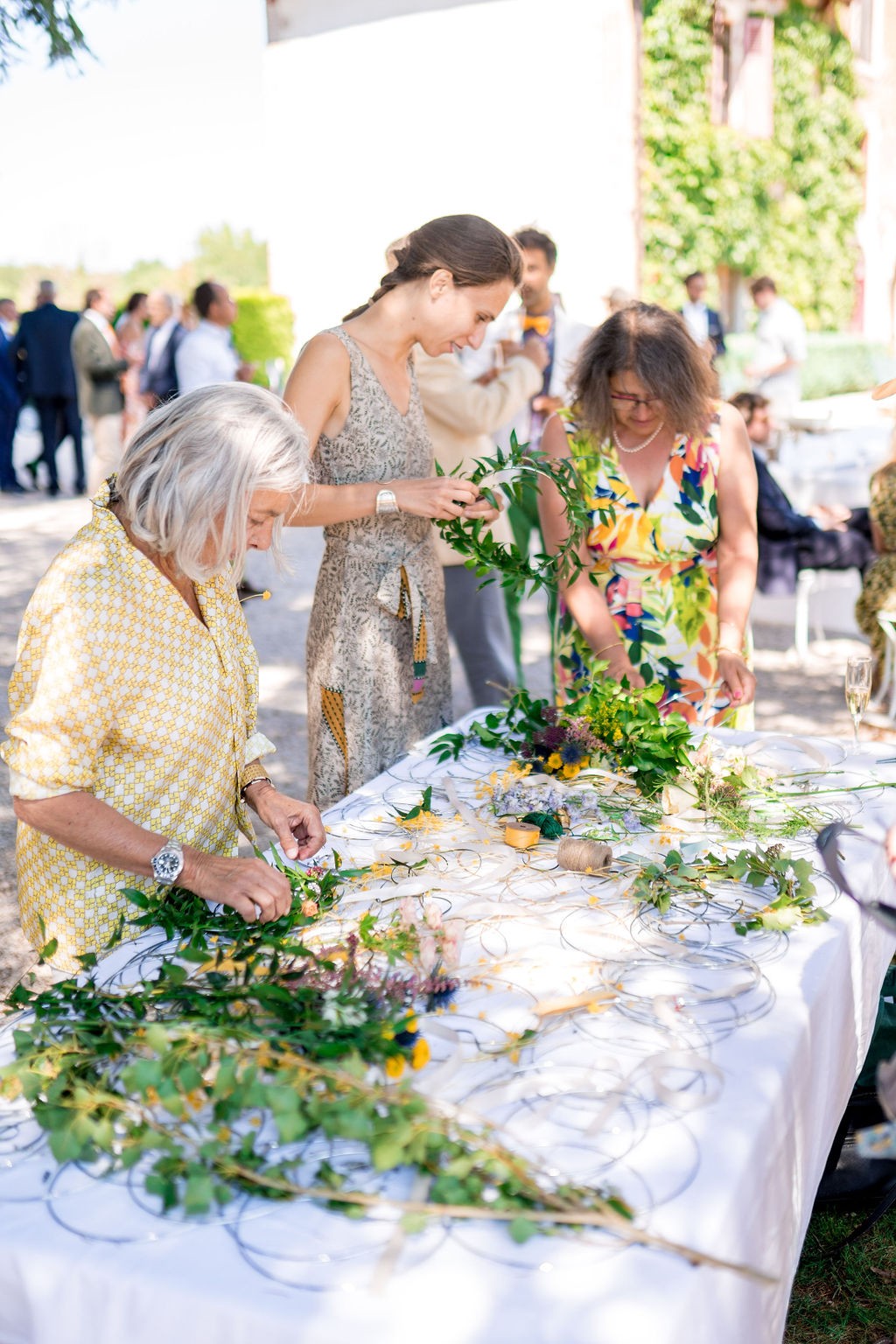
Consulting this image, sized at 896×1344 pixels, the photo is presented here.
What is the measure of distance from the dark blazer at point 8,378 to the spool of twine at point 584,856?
10123mm

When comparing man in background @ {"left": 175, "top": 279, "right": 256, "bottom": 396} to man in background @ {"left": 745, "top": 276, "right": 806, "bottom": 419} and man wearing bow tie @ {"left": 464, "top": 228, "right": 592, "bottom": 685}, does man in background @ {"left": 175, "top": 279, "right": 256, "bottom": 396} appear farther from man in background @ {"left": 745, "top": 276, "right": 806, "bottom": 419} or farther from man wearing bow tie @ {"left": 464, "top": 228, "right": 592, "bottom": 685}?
man in background @ {"left": 745, "top": 276, "right": 806, "bottom": 419}

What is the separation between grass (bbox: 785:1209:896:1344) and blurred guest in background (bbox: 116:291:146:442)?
1021 centimetres

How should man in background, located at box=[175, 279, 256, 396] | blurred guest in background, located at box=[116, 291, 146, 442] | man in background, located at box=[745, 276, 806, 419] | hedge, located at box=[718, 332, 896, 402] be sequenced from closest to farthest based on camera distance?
man in background, located at box=[175, 279, 256, 396]
man in background, located at box=[745, 276, 806, 419]
blurred guest in background, located at box=[116, 291, 146, 442]
hedge, located at box=[718, 332, 896, 402]

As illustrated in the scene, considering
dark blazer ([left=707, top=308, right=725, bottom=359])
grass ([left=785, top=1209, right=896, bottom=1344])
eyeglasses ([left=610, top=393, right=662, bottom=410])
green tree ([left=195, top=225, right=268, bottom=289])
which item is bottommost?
grass ([left=785, top=1209, right=896, bottom=1344])

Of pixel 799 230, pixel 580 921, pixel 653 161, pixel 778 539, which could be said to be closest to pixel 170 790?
pixel 580 921

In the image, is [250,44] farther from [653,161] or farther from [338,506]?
[338,506]

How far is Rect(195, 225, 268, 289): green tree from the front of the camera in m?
56.4

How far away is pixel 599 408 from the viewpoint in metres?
2.89

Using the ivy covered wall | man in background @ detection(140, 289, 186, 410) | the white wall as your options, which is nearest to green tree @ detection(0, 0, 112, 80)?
man in background @ detection(140, 289, 186, 410)

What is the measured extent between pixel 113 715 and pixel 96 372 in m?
9.10

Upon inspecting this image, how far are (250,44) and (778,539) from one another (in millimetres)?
11643

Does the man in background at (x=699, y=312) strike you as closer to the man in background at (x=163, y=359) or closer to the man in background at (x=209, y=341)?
the man in background at (x=163, y=359)

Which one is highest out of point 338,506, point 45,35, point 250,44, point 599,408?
point 250,44

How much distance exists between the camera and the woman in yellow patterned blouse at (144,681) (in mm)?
1691
